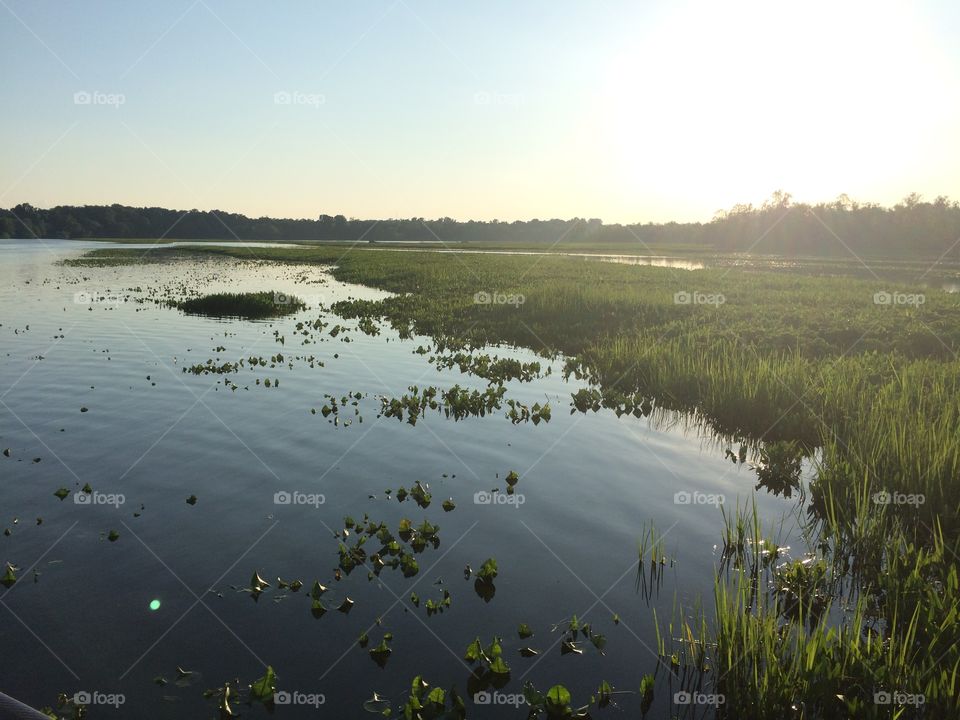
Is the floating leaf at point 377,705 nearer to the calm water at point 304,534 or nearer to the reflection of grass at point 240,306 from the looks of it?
the calm water at point 304,534

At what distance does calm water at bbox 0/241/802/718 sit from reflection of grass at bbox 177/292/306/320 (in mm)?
15911

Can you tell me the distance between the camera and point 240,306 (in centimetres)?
3541

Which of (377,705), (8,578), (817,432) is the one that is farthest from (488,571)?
(817,432)

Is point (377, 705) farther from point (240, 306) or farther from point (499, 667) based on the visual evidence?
point (240, 306)

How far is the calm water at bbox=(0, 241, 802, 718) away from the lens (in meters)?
6.04

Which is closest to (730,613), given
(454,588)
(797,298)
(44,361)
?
(454,588)

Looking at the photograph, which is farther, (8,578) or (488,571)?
(488,571)

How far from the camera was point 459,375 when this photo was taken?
19875mm

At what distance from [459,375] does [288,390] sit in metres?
5.45

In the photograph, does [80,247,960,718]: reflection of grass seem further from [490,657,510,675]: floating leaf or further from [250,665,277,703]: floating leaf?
[250,665,277,703]: floating leaf

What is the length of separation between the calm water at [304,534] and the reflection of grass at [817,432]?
0.76 meters

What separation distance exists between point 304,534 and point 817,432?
11.2 meters

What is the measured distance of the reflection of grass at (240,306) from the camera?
3412 centimetres

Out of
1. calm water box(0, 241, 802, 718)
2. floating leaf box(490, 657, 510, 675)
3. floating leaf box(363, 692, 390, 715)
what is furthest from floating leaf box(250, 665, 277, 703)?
floating leaf box(490, 657, 510, 675)
